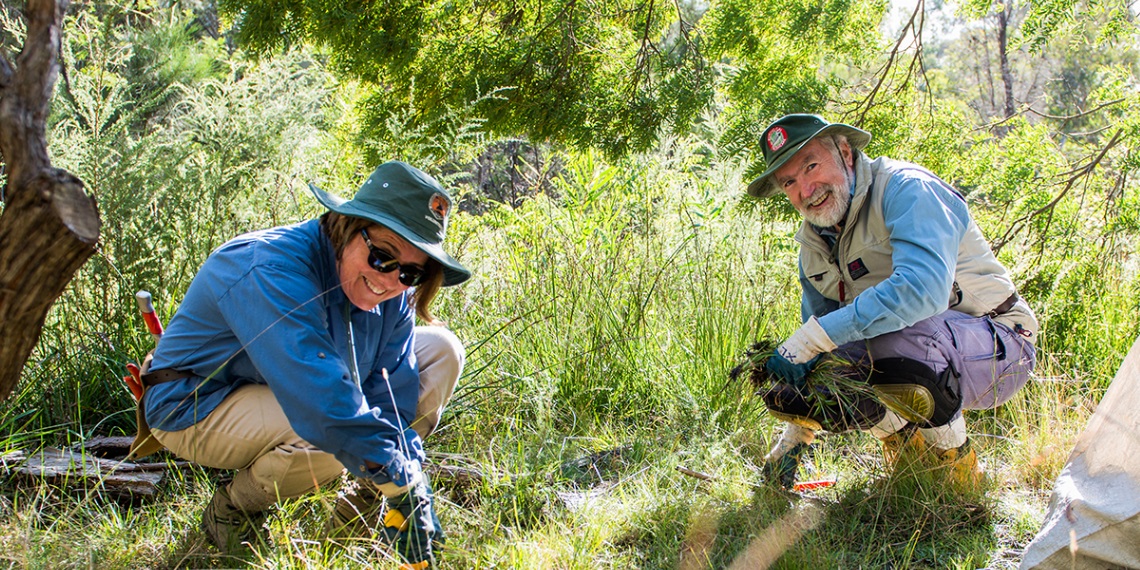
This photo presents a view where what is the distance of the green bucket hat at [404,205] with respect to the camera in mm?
2500

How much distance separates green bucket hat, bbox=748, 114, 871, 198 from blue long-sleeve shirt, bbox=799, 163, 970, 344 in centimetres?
30

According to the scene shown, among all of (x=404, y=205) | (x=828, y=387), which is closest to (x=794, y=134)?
(x=828, y=387)

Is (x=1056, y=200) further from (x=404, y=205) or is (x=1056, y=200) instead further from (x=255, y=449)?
(x=255, y=449)

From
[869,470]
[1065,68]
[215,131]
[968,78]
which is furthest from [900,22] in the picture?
[968,78]

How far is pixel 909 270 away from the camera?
2.86 meters

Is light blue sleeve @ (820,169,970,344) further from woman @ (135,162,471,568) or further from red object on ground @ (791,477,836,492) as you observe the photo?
woman @ (135,162,471,568)

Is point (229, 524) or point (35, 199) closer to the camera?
point (35, 199)

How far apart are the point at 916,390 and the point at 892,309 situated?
0.35 m

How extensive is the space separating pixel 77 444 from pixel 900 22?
19.0 ft

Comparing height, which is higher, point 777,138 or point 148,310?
point 777,138

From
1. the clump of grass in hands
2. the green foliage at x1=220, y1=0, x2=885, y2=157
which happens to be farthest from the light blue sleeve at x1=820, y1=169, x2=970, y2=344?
the green foliage at x1=220, y1=0, x2=885, y2=157

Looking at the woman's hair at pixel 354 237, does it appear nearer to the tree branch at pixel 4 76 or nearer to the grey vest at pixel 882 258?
the tree branch at pixel 4 76

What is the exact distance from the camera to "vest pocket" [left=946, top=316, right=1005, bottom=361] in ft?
10.3

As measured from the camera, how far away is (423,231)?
8.45 ft
